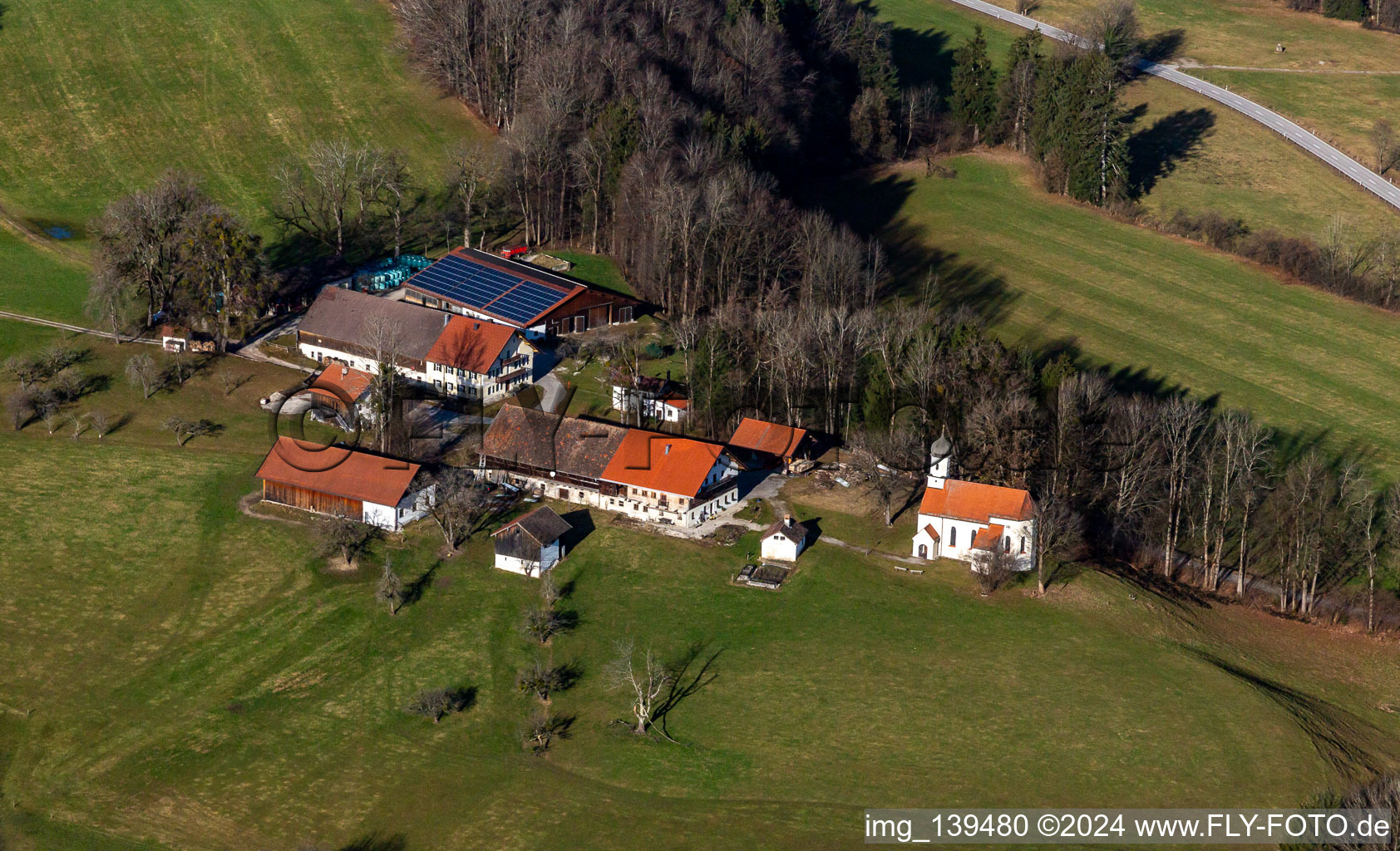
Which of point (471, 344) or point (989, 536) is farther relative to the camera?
point (471, 344)

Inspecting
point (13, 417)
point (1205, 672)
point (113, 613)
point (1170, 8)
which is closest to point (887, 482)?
point (1205, 672)

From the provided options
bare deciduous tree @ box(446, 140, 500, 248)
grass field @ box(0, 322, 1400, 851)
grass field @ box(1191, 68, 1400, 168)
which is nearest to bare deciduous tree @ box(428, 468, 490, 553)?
grass field @ box(0, 322, 1400, 851)

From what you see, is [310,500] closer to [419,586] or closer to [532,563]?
[419,586]

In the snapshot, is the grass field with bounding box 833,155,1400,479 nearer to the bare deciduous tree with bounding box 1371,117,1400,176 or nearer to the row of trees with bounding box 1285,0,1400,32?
the bare deciduous tree with bounding box 1371,117,1400,176

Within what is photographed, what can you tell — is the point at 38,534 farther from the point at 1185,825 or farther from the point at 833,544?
the point at 1185,825

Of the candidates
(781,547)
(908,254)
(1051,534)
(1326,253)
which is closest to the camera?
(1051,534)

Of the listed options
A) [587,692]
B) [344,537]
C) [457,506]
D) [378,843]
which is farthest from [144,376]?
[378,843]
